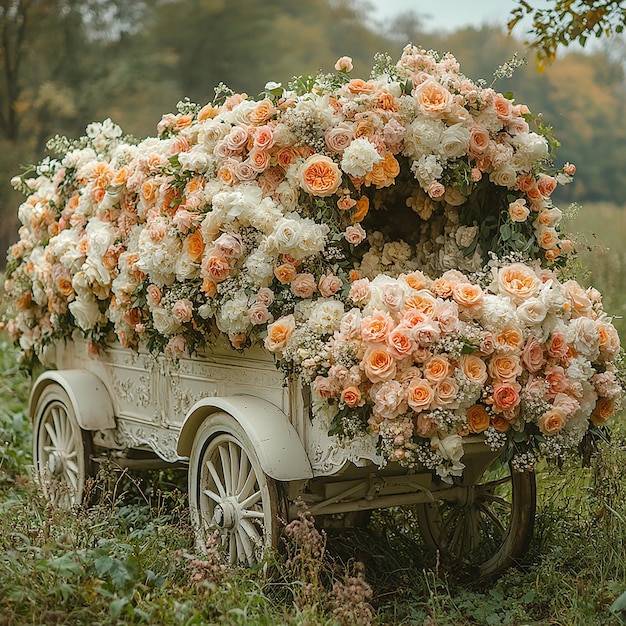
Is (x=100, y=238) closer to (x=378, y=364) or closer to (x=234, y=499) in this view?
(x=234, y=499)

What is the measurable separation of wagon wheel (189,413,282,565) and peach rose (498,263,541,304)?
125 centimetres

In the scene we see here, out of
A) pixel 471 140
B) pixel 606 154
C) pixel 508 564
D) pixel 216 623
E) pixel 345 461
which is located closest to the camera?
pixel 216 623

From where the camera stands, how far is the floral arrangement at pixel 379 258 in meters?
3.65

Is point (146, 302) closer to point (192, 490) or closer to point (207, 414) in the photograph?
point (207, 414)

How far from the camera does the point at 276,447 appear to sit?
3945 mm

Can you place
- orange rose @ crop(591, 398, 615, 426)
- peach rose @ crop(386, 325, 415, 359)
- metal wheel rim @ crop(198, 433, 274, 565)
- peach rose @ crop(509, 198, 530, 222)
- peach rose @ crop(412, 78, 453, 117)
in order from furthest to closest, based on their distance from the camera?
peach rose @ crop(509, 198, 530, 222) < peach rose @ crop(412, 78, 453, 117) < metal wheel rim @ crop(198, 433, 274, 565) < orange rose @ crop(591, 398, 615, 426) < peach rose @ crop(386, 325, 415, 359)

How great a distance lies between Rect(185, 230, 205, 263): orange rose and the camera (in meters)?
4.27

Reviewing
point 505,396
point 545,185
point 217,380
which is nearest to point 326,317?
point 505,396

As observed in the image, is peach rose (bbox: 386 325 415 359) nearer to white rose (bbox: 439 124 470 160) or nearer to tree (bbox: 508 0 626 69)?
white rose (bbox: 439 124 470 160)

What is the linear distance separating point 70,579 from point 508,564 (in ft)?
6.82

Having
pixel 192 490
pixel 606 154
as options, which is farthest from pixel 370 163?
pixel 606 154

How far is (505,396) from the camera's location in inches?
142

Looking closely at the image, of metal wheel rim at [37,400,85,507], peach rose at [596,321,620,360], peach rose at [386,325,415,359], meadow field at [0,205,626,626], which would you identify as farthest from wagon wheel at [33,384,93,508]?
peach rose at [596,321,620,360]

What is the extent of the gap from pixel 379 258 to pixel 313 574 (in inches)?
68.1
